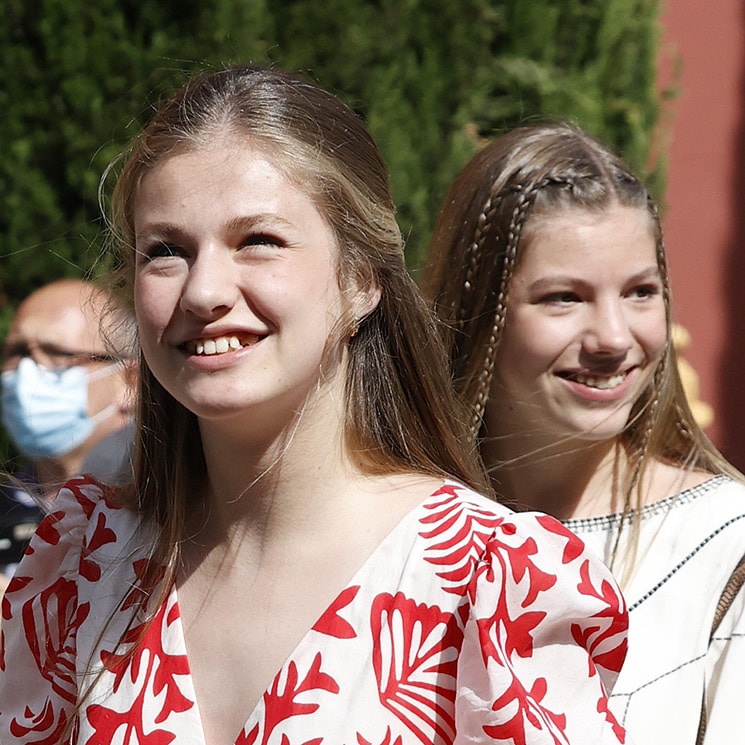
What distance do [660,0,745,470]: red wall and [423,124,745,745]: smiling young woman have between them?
11.4 ft

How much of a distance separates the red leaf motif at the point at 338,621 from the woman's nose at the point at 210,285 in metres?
0.38

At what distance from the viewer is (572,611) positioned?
151 cm

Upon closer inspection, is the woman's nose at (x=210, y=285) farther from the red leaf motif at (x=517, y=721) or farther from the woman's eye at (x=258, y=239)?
the red leaf motif at (x=517, y=721)

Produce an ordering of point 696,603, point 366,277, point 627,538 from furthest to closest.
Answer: point 627,538 < point 696,603 < point 366,277

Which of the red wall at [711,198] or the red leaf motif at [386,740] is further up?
the red leaf motif at [386,740]

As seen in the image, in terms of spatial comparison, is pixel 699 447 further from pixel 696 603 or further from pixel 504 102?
pixel 504 102

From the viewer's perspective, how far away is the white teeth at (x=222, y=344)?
5.29ft

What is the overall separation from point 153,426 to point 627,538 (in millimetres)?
868

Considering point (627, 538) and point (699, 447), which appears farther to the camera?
point (699, 447)

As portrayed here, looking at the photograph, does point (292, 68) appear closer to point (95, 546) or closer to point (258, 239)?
point (95, 546)

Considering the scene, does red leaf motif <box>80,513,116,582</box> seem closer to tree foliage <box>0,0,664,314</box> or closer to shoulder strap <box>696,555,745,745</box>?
shoulder strap <box>696,555,745,745</box>

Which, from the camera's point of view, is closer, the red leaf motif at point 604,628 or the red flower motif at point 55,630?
the red leaf motif at point 604,628

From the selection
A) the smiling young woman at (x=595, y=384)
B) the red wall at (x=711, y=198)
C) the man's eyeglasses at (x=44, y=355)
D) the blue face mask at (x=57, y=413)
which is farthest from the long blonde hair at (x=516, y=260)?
the red wall at (x=711, y=198)

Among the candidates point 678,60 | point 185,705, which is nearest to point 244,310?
point 185,705
